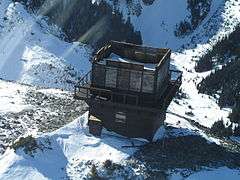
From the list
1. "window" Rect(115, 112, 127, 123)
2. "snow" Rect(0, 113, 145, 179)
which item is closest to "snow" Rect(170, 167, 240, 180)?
"snow" Rect(0, 113, 145, 179)

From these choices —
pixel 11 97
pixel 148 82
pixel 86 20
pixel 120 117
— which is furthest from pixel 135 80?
pixel 86 20

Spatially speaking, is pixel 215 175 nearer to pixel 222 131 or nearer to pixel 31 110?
pixel 31 110

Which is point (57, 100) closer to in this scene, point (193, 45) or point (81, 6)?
point (81, 6)

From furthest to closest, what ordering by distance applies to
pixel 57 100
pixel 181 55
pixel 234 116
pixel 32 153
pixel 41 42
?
pixel 181 55 < pixel 41 42 < pixel 234 116 < pixel 57 100 < pixel 32 153

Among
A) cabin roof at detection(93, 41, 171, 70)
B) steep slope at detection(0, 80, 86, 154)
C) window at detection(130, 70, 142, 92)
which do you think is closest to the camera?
window at detection(130, 70, 142, 92)

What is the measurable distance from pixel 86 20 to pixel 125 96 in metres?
49.9

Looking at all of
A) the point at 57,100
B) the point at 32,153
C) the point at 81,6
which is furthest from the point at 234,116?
the point at 81,6

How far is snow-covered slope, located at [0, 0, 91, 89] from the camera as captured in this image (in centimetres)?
5859

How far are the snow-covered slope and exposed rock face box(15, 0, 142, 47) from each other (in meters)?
2.21

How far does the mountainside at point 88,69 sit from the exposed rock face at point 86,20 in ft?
0.53

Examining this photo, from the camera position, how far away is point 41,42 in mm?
67062

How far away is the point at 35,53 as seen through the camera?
63.8 metres

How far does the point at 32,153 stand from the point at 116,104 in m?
5.45

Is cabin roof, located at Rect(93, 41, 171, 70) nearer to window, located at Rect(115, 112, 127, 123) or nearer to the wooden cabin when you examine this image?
the wooden cabin
